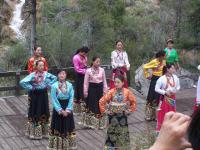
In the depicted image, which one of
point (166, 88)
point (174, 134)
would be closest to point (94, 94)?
point (166, 88)

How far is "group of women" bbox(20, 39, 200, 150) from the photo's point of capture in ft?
23.3

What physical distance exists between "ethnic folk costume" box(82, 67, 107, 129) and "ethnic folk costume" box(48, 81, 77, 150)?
3.69 feet

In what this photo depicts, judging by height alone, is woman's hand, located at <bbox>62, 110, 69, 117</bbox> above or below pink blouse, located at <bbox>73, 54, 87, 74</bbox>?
below

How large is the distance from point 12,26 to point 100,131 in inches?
798

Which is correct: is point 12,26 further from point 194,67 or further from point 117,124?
point 117,124

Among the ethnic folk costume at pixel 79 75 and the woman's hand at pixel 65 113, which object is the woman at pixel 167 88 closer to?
the woman's hand at pixel 65 113

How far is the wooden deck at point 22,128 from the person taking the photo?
793cm

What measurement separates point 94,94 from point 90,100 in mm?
166

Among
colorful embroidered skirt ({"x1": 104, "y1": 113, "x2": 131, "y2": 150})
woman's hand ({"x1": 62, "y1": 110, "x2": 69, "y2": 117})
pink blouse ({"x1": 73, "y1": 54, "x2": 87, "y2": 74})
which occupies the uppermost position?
pink blouse ({"x1": 73, "y1": 54, "x2": 87, "y2": 74})

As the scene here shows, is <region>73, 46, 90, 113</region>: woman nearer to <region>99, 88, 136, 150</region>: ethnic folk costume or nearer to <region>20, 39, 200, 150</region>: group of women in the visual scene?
<region>20, 39, 200, 150</region>: group of women

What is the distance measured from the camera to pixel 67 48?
53.4ft

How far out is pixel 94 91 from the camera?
→ 8.70 meters

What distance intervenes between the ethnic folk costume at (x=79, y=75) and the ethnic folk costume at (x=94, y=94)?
2.08 ft

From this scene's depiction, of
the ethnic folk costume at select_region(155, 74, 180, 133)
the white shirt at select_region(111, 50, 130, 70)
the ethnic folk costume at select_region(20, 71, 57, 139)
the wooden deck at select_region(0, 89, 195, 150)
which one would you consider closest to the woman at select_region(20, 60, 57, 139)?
the ethnic folk costume at select_region(20, 71, 57, 139)
